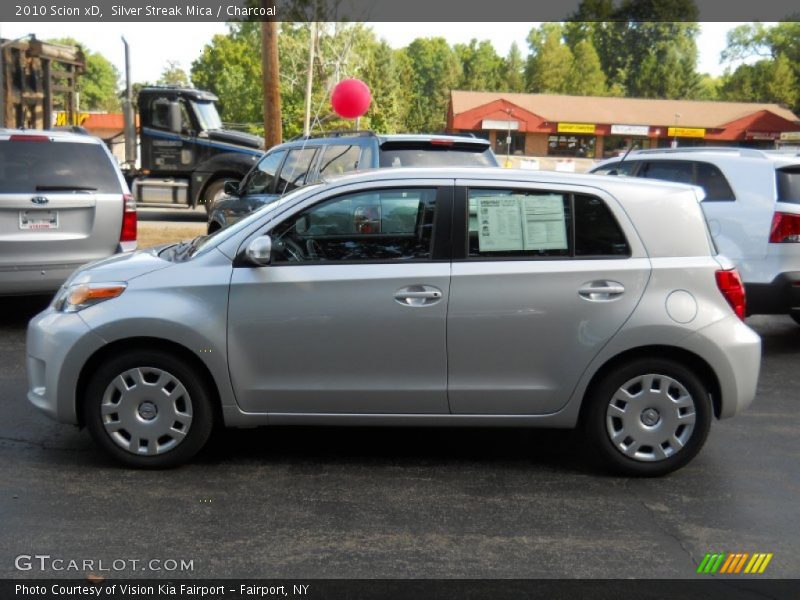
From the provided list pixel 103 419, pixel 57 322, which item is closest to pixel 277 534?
pixel 103 419

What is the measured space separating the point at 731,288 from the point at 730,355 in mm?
371

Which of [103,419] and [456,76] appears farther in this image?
[456,76]

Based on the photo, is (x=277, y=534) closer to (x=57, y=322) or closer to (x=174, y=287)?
(x=174, y=287)

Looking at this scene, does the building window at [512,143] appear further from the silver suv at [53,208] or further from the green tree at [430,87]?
the silver suv at [53,208]

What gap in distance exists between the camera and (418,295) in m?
4.86

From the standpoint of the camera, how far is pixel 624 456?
4.95m

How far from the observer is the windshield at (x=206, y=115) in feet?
64.5

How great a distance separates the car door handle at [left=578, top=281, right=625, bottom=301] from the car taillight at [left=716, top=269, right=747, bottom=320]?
555mm

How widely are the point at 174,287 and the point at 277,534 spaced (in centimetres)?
151

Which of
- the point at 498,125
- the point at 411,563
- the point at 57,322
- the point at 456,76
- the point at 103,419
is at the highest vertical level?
the point at 456,76

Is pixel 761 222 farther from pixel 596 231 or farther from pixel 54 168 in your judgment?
pixel 54 168

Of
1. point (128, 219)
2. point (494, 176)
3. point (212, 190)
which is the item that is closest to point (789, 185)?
point (494, 176)

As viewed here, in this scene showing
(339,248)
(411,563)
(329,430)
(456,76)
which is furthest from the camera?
(456,76)

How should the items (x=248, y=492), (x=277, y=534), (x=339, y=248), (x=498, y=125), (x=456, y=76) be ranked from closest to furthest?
(x=277, y=534)
(x=248, y=492)
(x=339, y=248)
(x=498, y=125)
(x=456, y=76)
